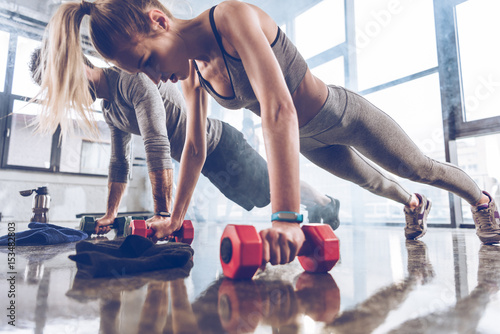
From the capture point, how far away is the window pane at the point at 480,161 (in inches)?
96.5

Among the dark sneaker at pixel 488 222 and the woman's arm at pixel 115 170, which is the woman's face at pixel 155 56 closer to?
the woman's arm at pixel 115 170

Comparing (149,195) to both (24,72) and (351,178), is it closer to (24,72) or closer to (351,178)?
(24,72)

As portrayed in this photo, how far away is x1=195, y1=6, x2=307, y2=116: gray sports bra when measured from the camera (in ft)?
2.71

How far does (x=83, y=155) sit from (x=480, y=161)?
4090mm

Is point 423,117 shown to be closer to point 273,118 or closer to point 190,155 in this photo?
point 190,155

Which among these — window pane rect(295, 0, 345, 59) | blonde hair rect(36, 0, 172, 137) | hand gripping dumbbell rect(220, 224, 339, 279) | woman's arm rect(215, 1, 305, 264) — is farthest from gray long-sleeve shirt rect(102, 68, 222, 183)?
window pane rect(295, 0, 345, 59)

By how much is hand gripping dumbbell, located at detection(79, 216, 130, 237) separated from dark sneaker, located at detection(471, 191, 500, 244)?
159 centimetres

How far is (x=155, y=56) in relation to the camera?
87 cm

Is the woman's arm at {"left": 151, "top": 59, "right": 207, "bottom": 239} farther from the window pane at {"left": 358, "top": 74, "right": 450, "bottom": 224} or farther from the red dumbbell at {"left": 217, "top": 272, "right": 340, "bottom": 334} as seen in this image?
the window pane at {"left": 358, "top": 74, "right": 450, "bottom": 224}

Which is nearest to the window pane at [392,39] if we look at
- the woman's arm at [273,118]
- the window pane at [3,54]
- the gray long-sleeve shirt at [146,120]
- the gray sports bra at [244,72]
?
the gray long-sleeve shirt at [146,120]

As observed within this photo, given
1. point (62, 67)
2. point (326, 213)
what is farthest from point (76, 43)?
point (326, 213)

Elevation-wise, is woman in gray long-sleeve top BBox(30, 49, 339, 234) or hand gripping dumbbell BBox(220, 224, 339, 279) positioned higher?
woman in gray long-sleeve top BBox(30, 49, 339, 234)

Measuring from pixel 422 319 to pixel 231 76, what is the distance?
696 millimetres

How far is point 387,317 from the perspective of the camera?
1.26ft
